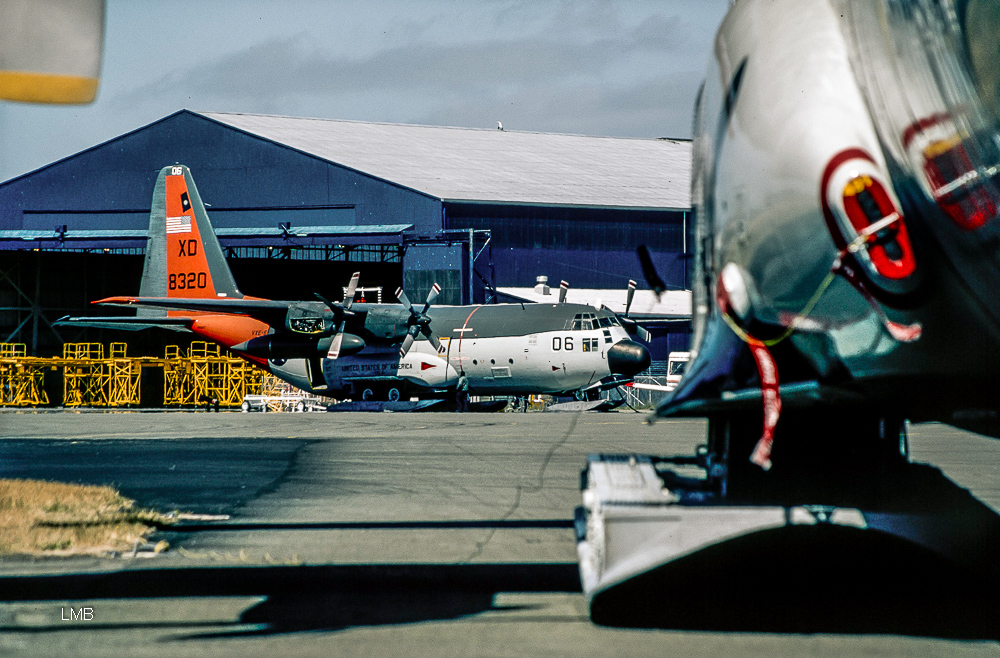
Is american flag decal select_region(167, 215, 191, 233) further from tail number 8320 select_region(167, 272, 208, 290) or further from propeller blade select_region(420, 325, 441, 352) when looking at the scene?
propeller blade select_region(420, 325, 441, 352)

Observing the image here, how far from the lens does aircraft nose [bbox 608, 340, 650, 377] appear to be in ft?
96.2

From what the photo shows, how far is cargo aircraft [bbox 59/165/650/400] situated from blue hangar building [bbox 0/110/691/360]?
9183 millimetres

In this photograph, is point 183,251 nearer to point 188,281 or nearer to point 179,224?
point 179,224

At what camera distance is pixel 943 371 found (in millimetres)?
5680

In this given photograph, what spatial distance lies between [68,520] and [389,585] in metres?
4.13

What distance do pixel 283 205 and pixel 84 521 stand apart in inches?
1464

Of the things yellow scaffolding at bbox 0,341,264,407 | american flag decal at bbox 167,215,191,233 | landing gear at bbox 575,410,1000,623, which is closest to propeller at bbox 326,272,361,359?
american flag decal at bbox 167,215,191,233

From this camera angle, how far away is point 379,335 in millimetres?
30828

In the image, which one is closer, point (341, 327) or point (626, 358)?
point (626, 358)

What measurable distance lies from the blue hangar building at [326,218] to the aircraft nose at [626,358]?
39.8ft

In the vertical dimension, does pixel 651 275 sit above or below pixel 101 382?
above

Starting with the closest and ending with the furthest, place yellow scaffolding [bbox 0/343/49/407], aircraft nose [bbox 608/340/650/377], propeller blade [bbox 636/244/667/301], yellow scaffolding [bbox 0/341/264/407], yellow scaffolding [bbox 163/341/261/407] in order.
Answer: propeller blade [bbox 636/244/667/301]
aircraft nose [bbox 608/340/650/377]
yellow scaffolding [bbox 0/341/264/407]
yellow scaffolding [bbox 163/341/261/407]
yellow scaffolding [bbox 0/343/49/407]

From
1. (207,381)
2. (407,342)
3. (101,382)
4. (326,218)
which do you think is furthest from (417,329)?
(101,382)

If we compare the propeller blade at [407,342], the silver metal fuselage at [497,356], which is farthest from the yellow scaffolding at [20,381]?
the propeller blade at [407,342]
